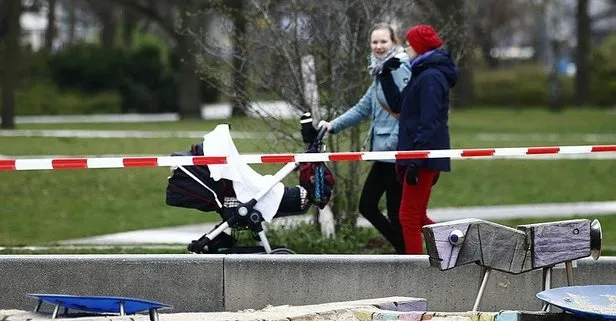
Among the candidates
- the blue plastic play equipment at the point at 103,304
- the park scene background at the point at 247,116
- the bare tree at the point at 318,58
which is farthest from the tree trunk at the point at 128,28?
the blue plastic play equipment at the point at 103,304

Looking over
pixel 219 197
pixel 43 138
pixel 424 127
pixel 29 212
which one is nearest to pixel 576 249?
pixel 424 127

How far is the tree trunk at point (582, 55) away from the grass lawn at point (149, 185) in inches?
724

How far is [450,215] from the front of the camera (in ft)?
47.0

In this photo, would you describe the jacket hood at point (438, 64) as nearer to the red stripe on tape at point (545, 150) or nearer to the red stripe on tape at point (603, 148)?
the red stripe on tape at point (545, 150)

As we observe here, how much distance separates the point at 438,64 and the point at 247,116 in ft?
7.51

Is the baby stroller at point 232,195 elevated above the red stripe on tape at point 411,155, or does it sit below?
below

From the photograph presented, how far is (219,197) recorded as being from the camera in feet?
29.2

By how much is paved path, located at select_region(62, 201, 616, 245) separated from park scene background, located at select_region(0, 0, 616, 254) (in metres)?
0.41

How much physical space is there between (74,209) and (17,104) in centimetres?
2483

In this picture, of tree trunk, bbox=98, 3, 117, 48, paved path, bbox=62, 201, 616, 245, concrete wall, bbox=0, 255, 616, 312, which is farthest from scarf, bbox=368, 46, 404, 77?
tree trunk, bbox=98, 3, 117, 48

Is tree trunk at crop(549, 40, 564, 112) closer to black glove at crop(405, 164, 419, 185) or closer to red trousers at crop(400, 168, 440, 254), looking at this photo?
red trousers at crop(400, 168, 440, 254)

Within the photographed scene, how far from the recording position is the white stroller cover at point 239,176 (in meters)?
8.80

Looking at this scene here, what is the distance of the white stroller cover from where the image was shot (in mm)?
8797

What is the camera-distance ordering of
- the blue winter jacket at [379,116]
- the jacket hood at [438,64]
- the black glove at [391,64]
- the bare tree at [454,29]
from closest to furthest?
the jacket hood at [438,64] → the black glove at [391,64] → the blue winter jacket at [379,116] → the bare tree at [454,29]
